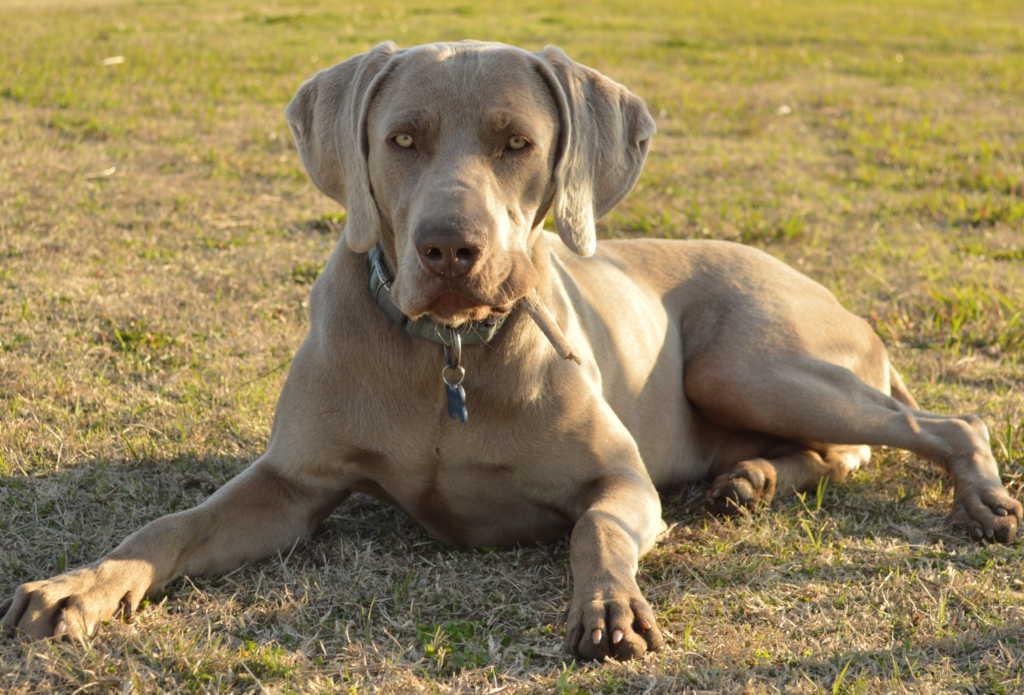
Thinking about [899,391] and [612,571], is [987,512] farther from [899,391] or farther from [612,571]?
[612,571]

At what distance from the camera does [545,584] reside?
9.30ft

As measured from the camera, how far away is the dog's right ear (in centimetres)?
272

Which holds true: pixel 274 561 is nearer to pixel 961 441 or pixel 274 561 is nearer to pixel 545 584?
pixel 545 584

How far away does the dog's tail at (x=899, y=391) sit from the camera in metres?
4.10

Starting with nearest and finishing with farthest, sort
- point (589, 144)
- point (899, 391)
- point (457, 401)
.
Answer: point (457, 401) → point (589, 144) → point (899, 391)

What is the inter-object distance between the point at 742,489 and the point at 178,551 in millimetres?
1812

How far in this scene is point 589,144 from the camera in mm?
2883

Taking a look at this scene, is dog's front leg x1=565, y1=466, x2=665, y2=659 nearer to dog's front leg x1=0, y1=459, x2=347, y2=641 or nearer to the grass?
the grass

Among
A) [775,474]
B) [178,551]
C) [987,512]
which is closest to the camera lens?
[178,551]

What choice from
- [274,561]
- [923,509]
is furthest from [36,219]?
[923,509]

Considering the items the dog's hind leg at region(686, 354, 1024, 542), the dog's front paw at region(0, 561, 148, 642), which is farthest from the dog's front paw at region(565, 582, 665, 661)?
the dog's hind leg at region(686, 354, 1024, 542)

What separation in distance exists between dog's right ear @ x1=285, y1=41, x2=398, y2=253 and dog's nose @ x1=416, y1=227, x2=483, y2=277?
38 centimetres

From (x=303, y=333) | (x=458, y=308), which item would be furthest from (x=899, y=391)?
(x=303, y=333)

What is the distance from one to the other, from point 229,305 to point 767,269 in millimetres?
2561
